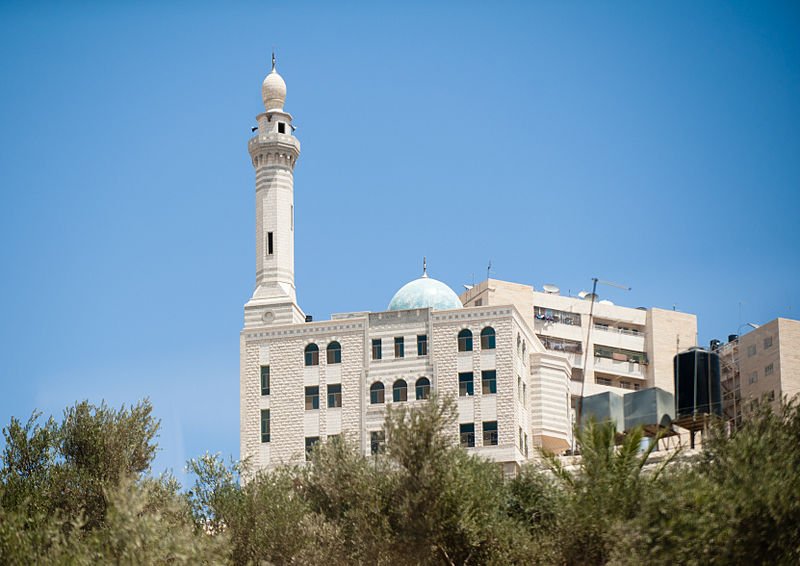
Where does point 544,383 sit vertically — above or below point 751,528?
above

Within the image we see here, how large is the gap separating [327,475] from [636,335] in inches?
2226

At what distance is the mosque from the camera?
64.6 meters

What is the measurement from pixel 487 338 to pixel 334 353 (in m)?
7.33

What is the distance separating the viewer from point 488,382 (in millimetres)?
64750

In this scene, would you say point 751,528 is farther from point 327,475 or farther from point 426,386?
point 426,386

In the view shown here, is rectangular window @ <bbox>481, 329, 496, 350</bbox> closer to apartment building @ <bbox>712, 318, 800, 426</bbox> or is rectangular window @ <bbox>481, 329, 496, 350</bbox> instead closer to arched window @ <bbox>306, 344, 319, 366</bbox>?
arched window @ <bbox>306, 344, 319, 366</bbox>

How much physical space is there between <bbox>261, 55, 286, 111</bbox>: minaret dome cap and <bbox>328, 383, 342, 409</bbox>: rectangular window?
52.5ft

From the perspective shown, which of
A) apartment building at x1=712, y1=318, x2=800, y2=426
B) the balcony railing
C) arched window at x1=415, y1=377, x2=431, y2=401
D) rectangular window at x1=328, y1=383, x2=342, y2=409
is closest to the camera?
arched window at x1=415, y1=377, x2=431, y2=401

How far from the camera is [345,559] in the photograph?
4256 centimetres

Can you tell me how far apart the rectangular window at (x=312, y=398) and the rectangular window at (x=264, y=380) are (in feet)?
6.65

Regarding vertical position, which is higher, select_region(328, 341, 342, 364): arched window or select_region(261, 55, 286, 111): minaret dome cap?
select_region(261, 55, 286, 111): minaret dome cap

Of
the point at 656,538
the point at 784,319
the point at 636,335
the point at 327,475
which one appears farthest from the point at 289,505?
the point at 636,335

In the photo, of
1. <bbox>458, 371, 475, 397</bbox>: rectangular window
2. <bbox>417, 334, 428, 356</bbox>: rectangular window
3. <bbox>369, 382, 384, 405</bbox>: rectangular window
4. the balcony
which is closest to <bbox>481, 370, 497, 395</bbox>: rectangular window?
→ <bbox>458, 371, 475, 397</bbox>: rectangular window

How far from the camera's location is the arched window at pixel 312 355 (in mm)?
67062
